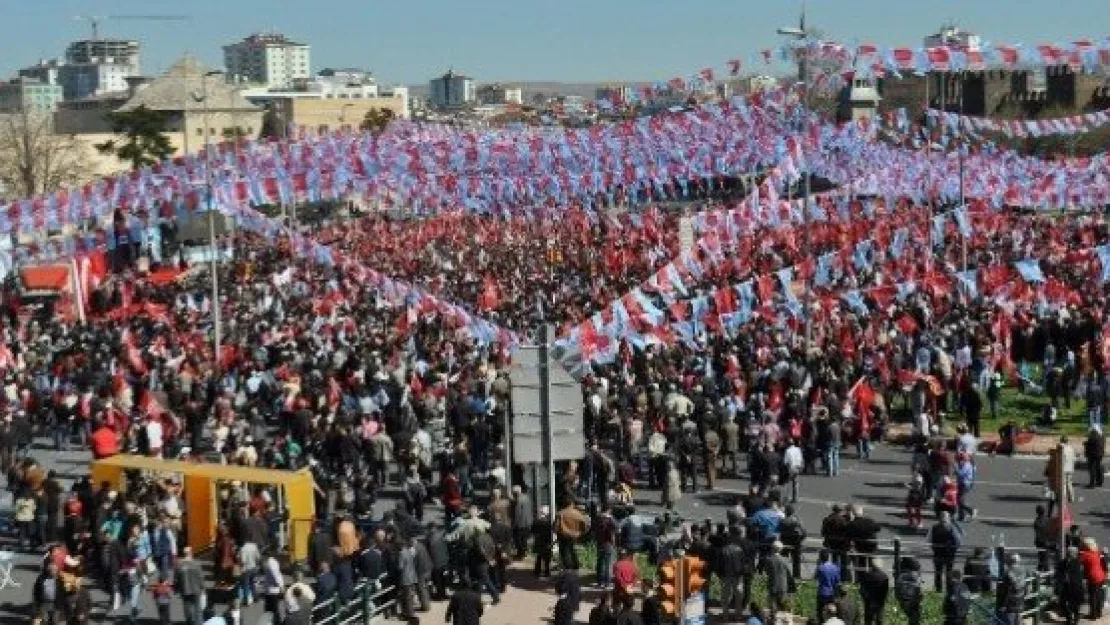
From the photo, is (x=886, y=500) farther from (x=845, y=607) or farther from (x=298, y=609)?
(x=298, y=609)

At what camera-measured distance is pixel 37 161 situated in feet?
327

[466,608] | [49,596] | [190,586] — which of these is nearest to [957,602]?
[466,608]

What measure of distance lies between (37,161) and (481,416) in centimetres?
8196

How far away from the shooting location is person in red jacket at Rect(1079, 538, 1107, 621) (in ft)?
53.0

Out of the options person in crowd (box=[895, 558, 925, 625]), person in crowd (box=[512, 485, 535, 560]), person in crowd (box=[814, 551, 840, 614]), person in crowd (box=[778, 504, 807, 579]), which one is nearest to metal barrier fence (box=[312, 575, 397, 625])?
person in crowd (box=[512, 485, 535, 560])

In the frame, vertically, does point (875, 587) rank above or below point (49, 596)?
above

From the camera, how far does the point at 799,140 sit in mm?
44656

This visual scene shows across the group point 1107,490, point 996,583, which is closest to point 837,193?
point 1107,490

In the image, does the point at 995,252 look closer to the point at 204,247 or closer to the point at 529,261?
the point at 529,261

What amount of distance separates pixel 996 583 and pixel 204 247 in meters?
38.0

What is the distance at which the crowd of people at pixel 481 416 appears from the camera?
17266 mm

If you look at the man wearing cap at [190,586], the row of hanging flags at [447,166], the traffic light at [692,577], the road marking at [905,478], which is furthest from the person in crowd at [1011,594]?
the row of hanging flags at [447,166]

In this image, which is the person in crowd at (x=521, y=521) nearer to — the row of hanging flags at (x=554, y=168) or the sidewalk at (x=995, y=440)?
the sidewalk at (x=995, y=440)

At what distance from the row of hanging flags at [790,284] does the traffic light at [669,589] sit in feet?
20.6
